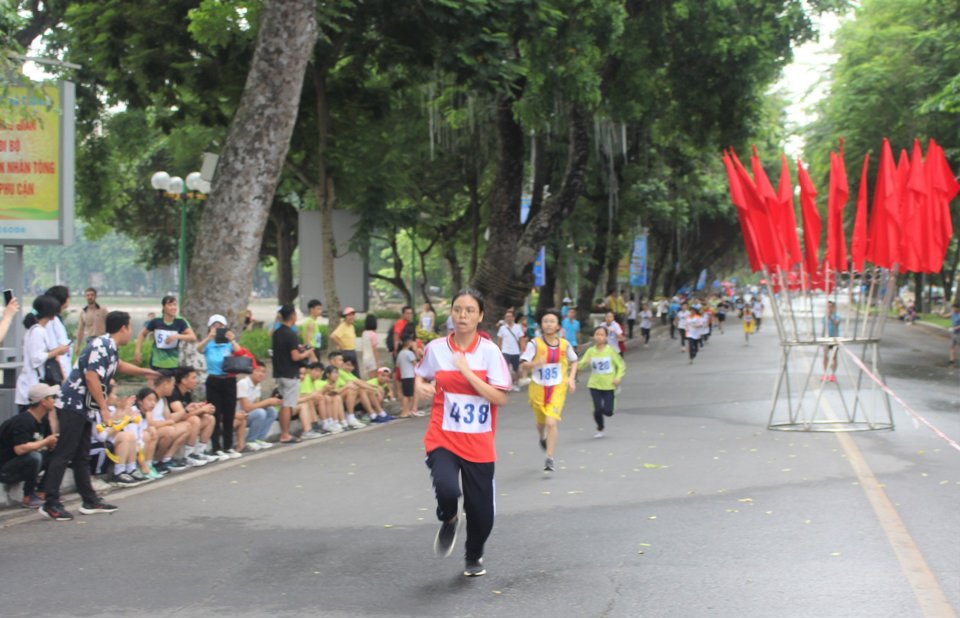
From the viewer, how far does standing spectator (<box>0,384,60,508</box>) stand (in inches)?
369

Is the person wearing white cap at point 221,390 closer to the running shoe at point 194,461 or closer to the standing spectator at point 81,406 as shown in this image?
the running shoe at point 194,461

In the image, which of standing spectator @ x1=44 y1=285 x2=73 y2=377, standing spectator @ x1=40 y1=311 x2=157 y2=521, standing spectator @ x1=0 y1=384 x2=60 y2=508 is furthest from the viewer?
standing spectator @ x1=44 y1=285 x2=73 y2=377

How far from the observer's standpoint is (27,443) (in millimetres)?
9406

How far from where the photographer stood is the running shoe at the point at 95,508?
30.4 feet

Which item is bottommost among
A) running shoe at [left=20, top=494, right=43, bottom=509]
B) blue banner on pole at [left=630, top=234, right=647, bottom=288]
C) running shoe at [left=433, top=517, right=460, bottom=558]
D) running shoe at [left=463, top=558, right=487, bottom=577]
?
running shoe at [left=20, top=494, right=43, bottom=509]

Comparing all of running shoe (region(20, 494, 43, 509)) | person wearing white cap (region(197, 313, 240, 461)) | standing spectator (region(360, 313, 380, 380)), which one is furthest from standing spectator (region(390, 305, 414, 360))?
running shoe (region(20, 494, 43, 509))

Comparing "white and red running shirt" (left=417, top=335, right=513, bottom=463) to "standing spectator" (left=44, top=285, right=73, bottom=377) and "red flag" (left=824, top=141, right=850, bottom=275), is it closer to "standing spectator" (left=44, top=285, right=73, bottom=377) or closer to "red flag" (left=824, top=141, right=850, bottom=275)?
"standing spectator" (left=44, top=285, right=73, bottom=377)

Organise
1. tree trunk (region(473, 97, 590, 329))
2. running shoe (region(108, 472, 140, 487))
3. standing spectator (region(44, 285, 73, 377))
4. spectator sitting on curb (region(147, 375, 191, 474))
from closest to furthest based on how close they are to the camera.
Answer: standing spectator (region(44, 285, 73, 377)) < running shoe (region(108, 472, 140, 487)) < spectator sitting on curb (region(147, 375, 191, 474)) < tree trunk (region(473, 97, 590, 329))

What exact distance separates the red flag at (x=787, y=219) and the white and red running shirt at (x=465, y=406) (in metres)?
7.89

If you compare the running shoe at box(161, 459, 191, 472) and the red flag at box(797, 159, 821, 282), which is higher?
the red flag at box(797, 159, 821, 282)

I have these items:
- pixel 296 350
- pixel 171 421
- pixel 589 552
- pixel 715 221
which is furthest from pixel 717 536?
pixel 715 221

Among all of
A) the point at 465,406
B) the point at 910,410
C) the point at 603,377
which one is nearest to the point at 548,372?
the point at 603,377

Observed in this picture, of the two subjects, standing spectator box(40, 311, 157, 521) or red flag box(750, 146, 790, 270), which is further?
red flag box(750, 146, 790, 270)

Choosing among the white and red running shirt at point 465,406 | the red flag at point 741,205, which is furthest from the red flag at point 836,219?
the white and red running shirt at point 465,406
